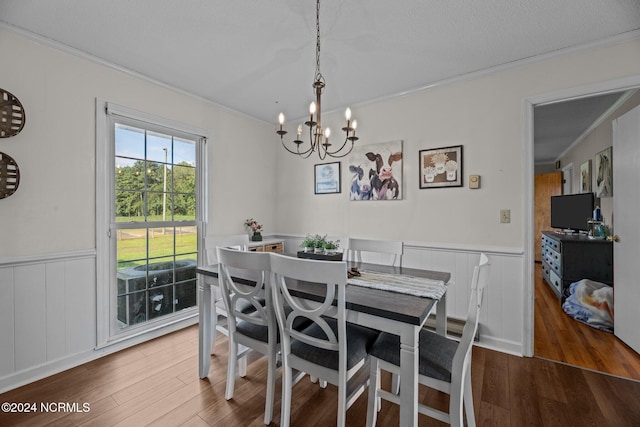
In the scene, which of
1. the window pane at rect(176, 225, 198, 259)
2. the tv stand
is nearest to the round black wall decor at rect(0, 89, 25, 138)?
the window pane at rect(176, 225, 198, 259)

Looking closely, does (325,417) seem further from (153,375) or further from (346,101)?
(346,101)

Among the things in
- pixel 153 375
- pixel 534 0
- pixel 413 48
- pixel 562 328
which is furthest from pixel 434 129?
pixel 153 375

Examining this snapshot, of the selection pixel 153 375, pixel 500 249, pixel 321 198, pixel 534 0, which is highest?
pixel 534 0

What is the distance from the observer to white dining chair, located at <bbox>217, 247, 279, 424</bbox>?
1.58 metres

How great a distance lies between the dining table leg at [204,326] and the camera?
204cm

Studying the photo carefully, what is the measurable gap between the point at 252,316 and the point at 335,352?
564 millimetres

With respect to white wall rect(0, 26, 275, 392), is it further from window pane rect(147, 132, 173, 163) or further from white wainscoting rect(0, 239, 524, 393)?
window pane rect(147, 132, 173, 163)

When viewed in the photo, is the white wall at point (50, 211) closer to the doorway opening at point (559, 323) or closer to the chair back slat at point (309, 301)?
the chair back slat at point (309, 301)

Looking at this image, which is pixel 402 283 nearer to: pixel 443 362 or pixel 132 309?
pixel 443 362

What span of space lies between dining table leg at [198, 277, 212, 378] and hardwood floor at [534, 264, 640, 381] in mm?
2699

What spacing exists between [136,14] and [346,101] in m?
2.06

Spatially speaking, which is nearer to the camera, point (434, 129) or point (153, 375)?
point (153, 375)

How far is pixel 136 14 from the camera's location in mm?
1851

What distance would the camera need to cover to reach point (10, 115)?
6.40ft
